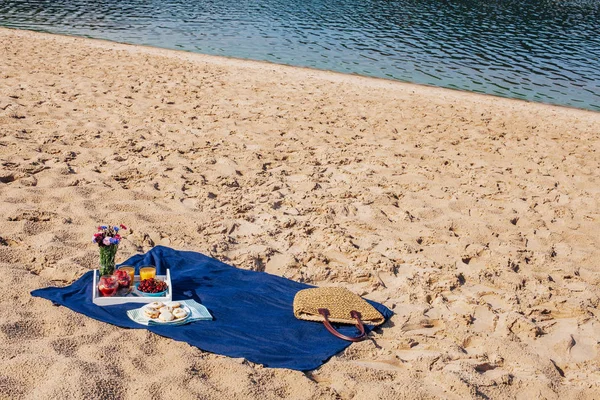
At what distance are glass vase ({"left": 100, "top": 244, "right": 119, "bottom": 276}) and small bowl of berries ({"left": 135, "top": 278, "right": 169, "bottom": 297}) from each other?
0.83 ft

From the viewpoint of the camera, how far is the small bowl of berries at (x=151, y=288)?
4.57 meters

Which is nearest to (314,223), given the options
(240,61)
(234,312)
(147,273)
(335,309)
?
(335,309)

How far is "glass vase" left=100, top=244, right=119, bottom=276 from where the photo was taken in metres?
4.50

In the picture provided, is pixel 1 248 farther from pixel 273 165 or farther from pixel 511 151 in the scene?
pixel 511 151

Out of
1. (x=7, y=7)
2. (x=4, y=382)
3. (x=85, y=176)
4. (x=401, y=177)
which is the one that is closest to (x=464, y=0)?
(x=7, y=7)

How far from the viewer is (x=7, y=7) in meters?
22.0

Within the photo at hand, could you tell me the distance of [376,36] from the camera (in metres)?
21.1

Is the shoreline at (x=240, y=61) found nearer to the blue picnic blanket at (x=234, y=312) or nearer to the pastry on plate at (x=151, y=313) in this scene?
the blue picnic blanket at (x=234, y=312)

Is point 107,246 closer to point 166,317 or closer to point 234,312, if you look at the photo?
point 166,317

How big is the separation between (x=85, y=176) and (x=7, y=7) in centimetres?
1871

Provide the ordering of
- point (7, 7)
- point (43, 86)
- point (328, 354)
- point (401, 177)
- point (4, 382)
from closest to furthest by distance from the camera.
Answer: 1. point (4, 382)
2. point (328, 354)
3. point (401, 177)
4. point (43, 86)
5. point (7, 7)

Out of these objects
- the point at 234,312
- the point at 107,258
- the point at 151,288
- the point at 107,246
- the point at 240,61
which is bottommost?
the point at 240,61

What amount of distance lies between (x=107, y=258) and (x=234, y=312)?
1021mm

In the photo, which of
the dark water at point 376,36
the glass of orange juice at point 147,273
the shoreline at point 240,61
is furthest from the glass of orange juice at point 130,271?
the dark water at point 376,36
